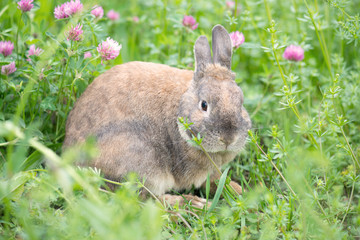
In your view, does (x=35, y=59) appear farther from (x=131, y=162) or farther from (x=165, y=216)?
(x=165, y=216)

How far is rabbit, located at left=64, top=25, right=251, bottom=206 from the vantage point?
3.74 metres

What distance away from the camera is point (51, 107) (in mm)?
3898

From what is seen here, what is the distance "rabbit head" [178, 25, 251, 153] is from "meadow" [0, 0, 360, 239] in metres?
0.24

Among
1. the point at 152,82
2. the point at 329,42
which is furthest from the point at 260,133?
the point at 329,42

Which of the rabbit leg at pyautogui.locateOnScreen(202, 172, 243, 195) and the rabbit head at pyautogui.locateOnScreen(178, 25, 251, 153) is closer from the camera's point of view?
the rabbit head at pyautogui.locateOnScreen(178, 25, 251, 153)

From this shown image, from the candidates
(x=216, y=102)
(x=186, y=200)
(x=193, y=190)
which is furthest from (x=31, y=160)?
(x=216, y=102)

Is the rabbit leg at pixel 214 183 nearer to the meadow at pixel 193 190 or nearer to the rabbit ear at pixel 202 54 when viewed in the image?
the meadow at pixel 193 190

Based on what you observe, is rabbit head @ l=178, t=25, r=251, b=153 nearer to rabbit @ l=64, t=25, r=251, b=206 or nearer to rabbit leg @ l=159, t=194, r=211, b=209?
rabbit @ l=64, t=25, r=251, b=206

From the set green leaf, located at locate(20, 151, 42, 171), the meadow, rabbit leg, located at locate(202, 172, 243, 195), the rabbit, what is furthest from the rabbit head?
green leaf, located at locate(20, 151, 42, 171)

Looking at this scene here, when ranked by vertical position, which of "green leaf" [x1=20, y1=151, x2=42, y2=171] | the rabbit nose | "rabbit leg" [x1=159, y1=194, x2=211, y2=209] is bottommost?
"rabbit leg" [x1=159, y1=194, x2=211, y2=209]

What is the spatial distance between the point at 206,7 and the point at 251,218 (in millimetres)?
3884

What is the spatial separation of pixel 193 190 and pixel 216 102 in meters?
1.05

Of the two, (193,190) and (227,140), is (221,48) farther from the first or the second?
(193,190)

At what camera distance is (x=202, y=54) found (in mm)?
4078
